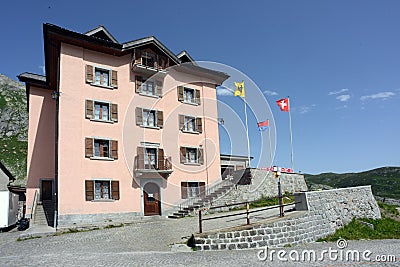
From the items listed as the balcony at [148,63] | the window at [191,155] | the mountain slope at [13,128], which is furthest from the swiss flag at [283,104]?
the mountain slope at [13,128]

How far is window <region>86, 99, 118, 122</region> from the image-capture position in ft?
67.8

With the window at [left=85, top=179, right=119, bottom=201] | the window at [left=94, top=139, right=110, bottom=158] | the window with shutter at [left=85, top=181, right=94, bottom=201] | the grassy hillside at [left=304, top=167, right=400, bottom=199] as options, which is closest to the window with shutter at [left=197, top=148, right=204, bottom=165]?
the window at [left=85, top=179, right=119, bottom=201]

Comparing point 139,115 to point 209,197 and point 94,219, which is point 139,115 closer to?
point 94,219

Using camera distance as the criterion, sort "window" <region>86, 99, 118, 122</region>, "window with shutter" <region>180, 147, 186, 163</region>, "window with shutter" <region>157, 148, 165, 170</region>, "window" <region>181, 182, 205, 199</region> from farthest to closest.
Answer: "window with shutter" <region>180, 147, 186, 163</region> → "window" <region>181, 182, 205, 199</region> → "window with shutter" <region>157, 148, 165, 170</region> → "window" <region>86, 99, 118, 122</region>

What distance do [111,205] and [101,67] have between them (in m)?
9.08

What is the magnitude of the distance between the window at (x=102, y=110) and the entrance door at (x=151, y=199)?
5.18m

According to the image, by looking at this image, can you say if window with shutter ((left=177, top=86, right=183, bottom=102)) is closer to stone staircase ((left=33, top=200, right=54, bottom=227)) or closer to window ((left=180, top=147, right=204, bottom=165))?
window ((left=180, top=147, right=204, bottom=165))

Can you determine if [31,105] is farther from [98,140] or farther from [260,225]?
[260,225]

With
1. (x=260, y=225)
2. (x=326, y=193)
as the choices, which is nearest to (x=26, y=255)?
(x=260, y=225)

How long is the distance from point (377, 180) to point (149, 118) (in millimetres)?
52852

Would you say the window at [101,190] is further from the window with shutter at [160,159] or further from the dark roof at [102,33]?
the dark roof at [102,33]

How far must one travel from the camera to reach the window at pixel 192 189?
23.8 metres

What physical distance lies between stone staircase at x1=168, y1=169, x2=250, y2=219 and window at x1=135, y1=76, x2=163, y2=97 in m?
8.10

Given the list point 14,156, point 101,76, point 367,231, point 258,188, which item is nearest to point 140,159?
point 101,76
